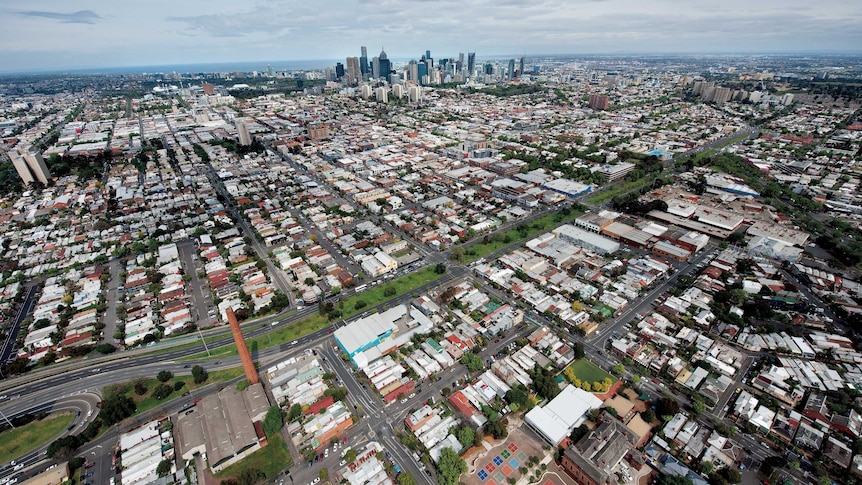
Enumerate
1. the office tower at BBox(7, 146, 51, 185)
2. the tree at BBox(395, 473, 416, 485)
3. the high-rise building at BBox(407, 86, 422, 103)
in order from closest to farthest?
the tree at BBox(395, 473, 416, 485) → the office tower at BBox(7, 146, 51, 185) → the high-rise building at BBox(407, 86, 422, 103)

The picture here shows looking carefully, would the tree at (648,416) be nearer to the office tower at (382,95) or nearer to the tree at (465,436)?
the tree at (465,436)

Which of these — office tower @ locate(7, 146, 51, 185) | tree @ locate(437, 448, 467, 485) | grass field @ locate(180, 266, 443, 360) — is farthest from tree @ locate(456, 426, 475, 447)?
office tower @ locate(7, 146, 51, 185)

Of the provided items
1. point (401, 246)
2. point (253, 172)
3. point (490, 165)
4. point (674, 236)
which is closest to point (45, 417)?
point (401, 246)

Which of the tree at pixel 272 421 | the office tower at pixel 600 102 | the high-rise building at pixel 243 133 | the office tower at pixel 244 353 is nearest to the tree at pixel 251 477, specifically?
the tree at pixel 272 421

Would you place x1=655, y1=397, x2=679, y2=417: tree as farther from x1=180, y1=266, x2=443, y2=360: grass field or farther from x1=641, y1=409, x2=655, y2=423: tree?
x1=180, y1=266, x2=443, y2=360: grass field

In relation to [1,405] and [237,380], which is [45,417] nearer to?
[1,405]

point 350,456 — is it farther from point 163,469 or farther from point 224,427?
point 163,469

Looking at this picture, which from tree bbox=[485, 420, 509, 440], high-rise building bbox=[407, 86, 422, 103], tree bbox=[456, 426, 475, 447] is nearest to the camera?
tree bbox=[456, 426, 475, 447]
